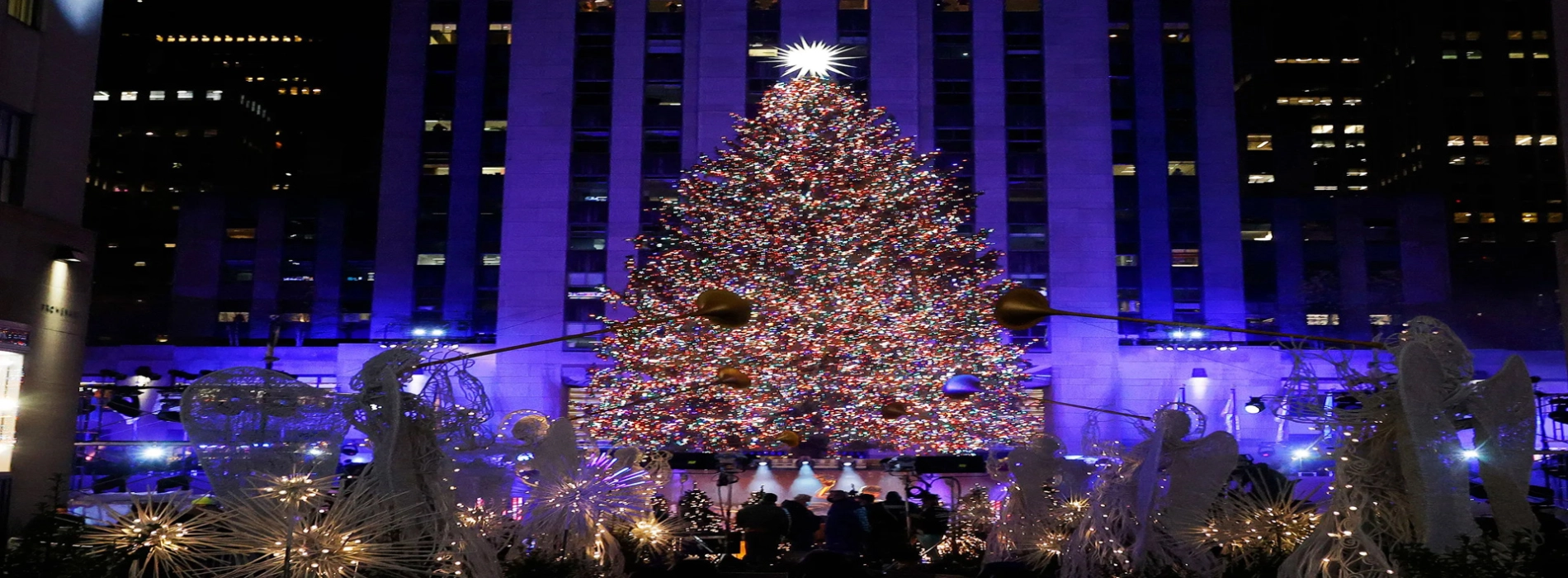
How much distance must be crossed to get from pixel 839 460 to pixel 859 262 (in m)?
4.89

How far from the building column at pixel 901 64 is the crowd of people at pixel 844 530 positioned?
683 inches

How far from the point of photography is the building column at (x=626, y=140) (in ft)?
113

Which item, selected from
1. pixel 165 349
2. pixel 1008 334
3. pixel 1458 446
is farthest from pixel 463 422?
pixel 165 349

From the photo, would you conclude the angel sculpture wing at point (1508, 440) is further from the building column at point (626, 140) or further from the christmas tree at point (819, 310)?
the building column at point (626, 140)

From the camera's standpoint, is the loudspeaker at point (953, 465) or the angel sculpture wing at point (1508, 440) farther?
the loudspeaker at point (953, 465)

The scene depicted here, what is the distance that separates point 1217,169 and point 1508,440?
102 ft

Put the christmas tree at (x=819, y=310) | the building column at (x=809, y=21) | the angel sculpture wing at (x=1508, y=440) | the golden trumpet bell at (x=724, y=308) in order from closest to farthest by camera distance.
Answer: the angel sculpture wing at (x=1508, y=440) → the golden trumpet bell at (x=724, y=308) → the christmas tree at (x=819, y=310) → the building column at (x=809, y=21)

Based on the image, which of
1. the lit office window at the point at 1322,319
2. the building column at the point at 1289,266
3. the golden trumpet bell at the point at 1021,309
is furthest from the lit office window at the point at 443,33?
the golden trumpet bell at the point at 1021,309

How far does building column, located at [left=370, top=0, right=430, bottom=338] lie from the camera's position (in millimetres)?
35969

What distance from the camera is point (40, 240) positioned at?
14.4 m

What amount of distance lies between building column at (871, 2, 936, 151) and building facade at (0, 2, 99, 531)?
23056 millimetres

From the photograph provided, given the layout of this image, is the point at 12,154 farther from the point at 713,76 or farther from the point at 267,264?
the point at 267,264

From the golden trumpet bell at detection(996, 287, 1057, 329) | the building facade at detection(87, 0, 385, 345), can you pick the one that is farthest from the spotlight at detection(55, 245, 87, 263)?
the building facade at detection(87, 0, 385, 345)

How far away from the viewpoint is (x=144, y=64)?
8875cm
